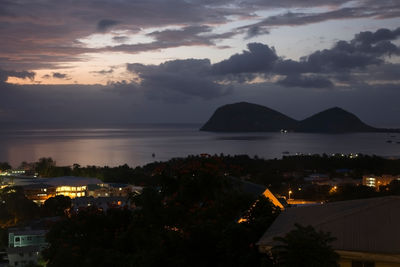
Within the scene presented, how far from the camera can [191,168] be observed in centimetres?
755

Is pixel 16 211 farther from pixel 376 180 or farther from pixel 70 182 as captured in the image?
pixel 376 180

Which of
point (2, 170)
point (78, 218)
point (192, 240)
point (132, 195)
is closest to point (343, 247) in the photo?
point (192, 240)

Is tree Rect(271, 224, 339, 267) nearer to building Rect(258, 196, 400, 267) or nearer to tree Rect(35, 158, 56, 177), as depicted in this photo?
building Rect(258, 196, 400, 267)

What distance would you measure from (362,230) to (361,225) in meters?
0.08

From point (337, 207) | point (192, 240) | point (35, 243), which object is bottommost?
point (35, 243)

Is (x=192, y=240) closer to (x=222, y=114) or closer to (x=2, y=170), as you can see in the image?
(x=2, y=170)

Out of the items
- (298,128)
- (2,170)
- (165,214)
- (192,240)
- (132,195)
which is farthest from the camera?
(298,128)

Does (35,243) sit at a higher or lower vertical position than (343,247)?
lower

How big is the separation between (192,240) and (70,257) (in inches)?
99.6

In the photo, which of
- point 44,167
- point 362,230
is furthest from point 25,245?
point 44,167

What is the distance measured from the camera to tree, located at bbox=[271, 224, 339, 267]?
4.14 m

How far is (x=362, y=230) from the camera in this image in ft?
14.5

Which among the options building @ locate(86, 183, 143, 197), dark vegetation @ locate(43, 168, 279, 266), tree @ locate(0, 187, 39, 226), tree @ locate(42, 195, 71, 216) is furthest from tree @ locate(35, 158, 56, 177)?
dark vegetation @ locate(43, 168, 279, 266)

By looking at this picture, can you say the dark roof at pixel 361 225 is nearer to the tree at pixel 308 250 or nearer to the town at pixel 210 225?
the town at pixel 210 225
